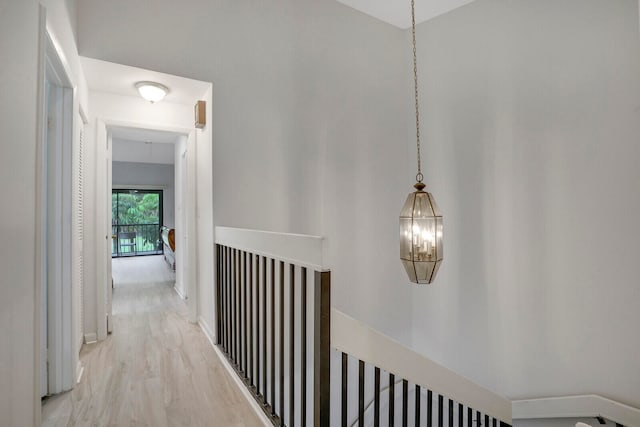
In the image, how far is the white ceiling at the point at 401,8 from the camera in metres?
3.52

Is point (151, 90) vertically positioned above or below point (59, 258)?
above

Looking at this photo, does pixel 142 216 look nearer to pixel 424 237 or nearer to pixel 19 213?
pixel 424 237

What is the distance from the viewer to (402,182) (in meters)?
3.99

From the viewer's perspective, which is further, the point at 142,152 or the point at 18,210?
the point at 142,152

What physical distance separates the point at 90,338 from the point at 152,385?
1.13 metres

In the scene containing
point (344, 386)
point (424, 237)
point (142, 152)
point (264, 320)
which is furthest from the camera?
point (142, 152)

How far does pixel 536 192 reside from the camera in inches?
116

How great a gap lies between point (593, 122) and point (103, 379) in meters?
4.00

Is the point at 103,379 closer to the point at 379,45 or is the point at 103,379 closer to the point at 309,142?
the point at 309,142

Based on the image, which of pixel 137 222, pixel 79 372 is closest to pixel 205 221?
pixel 79 372

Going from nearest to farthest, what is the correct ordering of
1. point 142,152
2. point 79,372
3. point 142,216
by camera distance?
point 79,372, point 142,152, point 142,216

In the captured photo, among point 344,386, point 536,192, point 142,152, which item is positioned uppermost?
point 142,152

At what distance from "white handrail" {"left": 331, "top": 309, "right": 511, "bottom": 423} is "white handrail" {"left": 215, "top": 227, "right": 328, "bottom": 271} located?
234 mm

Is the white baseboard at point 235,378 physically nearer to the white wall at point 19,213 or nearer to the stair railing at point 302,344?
the stair railing at point 302,344
